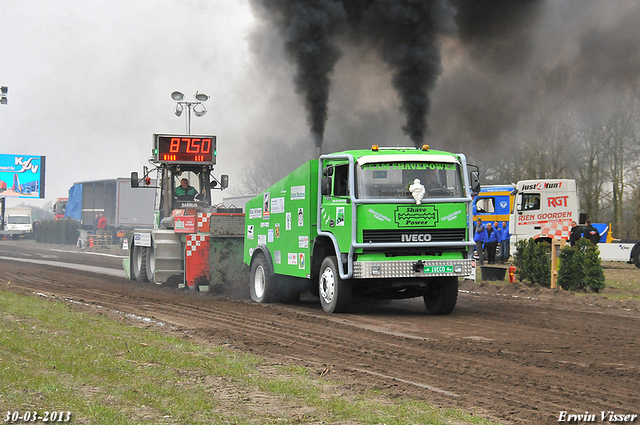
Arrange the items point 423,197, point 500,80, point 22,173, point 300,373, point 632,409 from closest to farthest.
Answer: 1. point 632,409
2. point 300,373
3. point 423,197
4. point 500,80
5. point 22,173

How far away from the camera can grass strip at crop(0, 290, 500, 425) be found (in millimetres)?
5367

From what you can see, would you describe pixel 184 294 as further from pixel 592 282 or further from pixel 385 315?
pixel 592 282

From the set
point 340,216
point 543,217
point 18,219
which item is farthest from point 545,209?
point 18,219

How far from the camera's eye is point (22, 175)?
227 feet

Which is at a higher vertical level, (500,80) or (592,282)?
(500,80)

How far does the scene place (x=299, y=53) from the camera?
23.4 m

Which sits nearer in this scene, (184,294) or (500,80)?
(184,294)

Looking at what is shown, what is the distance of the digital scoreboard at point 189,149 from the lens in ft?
61.6

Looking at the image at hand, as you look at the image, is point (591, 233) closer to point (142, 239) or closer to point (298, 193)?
point (142, 239)

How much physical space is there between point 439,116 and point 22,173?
55463 mm

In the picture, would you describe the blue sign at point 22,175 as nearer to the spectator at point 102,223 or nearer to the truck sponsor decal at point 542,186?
the spectator at point 102,223

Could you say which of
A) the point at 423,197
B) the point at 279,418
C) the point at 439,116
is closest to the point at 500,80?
the point at 439,116

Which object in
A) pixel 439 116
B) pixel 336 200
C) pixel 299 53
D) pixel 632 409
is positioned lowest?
pixel 632 409

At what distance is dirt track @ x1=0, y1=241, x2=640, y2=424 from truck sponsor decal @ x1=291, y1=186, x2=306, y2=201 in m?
1.99
